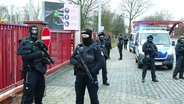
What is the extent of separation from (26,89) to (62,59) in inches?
351

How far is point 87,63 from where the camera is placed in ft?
19.7

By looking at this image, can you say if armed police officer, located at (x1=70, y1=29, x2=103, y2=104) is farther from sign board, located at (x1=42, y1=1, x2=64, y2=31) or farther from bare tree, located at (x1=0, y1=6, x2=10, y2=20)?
bare tree, located at (x1=0, y1=6, x2=10, y2=20)

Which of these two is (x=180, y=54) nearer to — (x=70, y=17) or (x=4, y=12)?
(x=70, y=17)

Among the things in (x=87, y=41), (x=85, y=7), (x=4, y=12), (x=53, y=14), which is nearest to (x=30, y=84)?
(x=87, y=41)

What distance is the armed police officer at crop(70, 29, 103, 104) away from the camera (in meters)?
6.00

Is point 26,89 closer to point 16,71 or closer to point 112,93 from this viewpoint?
point 16,71

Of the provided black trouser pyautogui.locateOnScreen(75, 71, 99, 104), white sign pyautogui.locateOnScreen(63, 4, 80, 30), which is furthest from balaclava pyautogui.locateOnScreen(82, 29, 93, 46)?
white sign pyautogui.locateOnScreen(63, 4, 80, 30)

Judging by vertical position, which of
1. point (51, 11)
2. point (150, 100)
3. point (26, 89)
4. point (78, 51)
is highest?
point (51, 11)

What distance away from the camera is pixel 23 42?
6.23 meters

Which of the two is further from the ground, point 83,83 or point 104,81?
point 83,83

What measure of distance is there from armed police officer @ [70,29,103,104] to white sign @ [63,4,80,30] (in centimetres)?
999

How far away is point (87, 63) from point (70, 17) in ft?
33.8

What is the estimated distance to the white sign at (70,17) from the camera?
16.0 m

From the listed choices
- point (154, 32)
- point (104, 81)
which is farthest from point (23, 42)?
point (154, 32)
